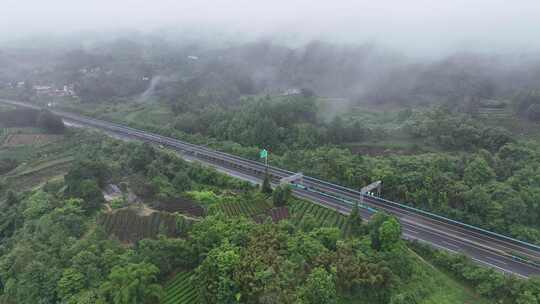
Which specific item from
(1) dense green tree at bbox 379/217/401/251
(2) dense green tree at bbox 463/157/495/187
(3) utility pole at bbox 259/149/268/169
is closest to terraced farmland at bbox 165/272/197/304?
(1) dense green tree at bbox 379/217/401/251

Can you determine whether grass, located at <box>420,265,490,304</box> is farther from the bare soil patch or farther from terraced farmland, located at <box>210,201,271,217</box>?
the bare soil patch

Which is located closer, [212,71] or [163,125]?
[163,125]

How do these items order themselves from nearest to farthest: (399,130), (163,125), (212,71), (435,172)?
(435,172) → (399,130) → (163,125) → (212,71)

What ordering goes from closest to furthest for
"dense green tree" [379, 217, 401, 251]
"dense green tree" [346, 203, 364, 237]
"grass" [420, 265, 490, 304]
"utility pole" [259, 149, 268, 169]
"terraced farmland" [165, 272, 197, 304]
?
"terraced farmland" [165, 272, 197, 304], "grass" [420, 265, 490, 304], "dense green tree" [379, 217, 401, 251], "dense green tree" [346, 203, 364, 237], "utility pole" [259, 149, 268, 169]

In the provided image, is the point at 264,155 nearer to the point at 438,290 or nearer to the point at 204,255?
the point at 204,255

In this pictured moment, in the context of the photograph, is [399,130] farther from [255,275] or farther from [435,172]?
[255,275]

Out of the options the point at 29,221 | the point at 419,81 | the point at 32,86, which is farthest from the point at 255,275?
the point at 32,86
